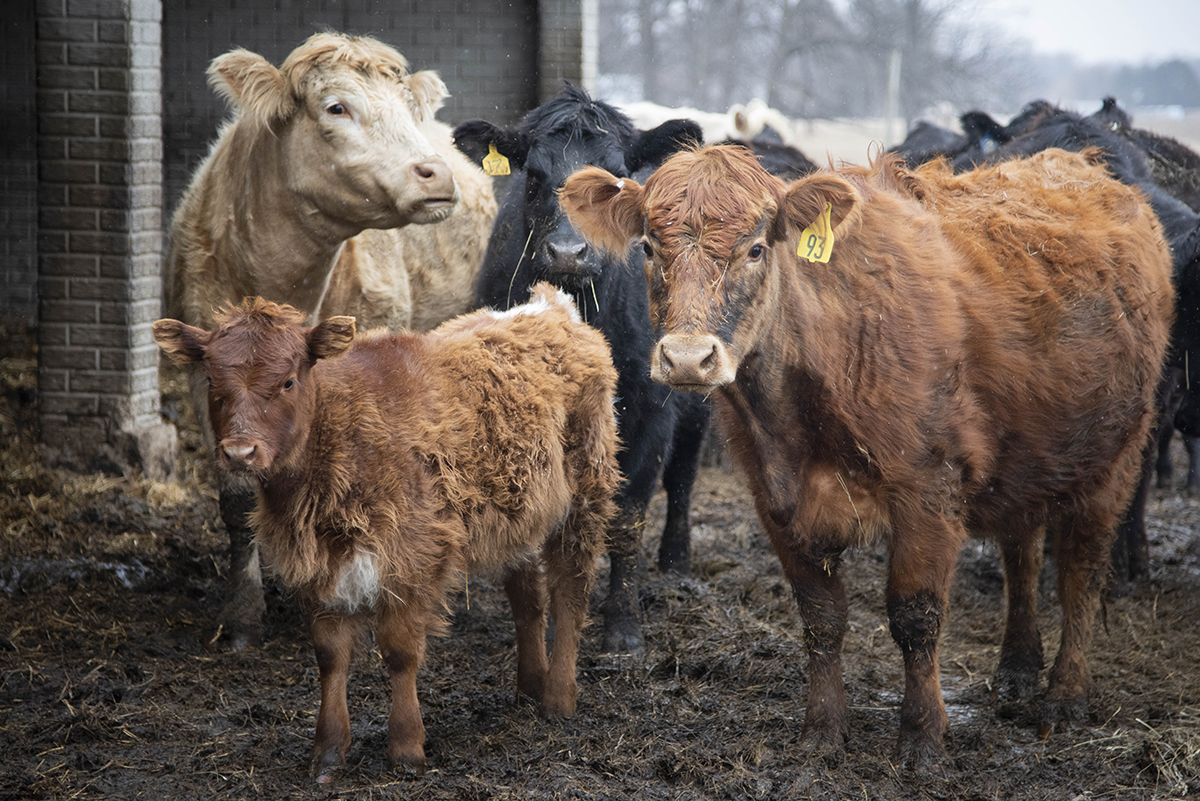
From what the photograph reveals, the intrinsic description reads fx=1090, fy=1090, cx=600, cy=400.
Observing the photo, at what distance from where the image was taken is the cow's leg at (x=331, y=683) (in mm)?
3709

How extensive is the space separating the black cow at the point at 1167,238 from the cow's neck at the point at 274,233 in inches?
139

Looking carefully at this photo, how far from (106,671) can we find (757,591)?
3.30 metres

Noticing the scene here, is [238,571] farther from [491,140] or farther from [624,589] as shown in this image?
[491,140]

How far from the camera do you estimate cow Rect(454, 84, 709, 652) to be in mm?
5270

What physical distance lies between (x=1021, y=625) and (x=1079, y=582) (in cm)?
32

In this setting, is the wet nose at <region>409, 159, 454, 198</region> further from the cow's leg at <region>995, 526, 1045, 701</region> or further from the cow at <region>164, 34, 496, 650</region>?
the cow's leg at <region>995, 526, 1045, 701</region>

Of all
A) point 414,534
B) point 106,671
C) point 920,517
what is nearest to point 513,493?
point 414,534

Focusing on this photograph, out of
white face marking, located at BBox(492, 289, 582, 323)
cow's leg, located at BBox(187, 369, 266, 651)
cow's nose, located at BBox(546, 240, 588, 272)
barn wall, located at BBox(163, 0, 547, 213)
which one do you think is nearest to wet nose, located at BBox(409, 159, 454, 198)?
cow's nose, located at BBox(546, 240, 588, 272)

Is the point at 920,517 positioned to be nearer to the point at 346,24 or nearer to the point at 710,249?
the point at 710,249

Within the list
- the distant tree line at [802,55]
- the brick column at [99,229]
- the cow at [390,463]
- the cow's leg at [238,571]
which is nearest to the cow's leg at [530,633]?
the cow at [390,463]

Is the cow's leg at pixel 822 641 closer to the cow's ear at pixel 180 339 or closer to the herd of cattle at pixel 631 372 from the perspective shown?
the herd of cattle at pixel 631 372

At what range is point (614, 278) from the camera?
5.46m

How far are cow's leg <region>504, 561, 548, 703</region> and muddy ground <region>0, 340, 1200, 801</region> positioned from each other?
0.11 metres

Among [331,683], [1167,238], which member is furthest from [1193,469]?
[331,683]
